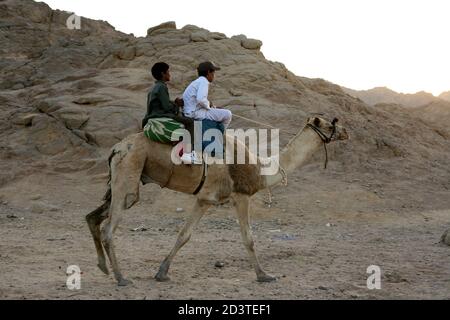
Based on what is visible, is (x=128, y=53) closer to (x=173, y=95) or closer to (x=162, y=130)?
(x=173, y=95)

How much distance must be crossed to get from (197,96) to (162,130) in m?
0.69

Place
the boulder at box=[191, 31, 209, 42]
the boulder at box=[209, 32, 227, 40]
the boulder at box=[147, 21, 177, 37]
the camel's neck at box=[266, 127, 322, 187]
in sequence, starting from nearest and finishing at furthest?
the camel's neck at box=[266, 127, 322, 187] → the boulder at box=[191, 31, 209, 42] → the boulder at box=[209, 32, 227, 40] → the boulder at box=[147, 21, 177, 37]

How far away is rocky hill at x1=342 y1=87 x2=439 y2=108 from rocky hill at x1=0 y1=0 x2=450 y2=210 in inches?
1213

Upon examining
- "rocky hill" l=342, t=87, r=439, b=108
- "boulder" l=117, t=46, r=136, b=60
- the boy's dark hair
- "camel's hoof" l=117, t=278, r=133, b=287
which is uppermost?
"rocky hill" l=342, t=87, r=439, b=108

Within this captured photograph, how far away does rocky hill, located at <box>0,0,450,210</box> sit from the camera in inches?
723

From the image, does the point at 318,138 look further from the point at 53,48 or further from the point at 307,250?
the point at 53,48

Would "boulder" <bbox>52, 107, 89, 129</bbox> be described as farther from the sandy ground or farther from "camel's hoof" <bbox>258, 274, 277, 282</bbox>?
"camel's hoof" <bbox>258, 274, 277, 282</bbox>

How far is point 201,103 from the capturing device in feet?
24.7

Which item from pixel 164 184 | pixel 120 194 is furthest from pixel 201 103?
pixel 120 194

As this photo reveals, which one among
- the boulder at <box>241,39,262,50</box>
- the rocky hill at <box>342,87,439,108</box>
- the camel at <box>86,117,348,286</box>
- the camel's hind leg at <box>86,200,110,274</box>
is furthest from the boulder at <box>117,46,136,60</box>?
the rocky hill at <box>342,87,439,108</box>

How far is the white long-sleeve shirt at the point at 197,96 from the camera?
7551mm

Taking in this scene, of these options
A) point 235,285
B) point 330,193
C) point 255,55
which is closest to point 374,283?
point 235,285

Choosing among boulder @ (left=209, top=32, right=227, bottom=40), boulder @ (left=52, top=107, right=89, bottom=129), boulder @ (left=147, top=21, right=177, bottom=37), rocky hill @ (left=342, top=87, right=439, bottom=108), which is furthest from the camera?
rocky hill @ (left=342, top=87, right=439, bottom=108)

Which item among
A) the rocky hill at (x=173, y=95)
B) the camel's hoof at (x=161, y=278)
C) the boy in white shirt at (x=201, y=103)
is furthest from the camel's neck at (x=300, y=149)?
the rocky hill at (x=173, y=95)
